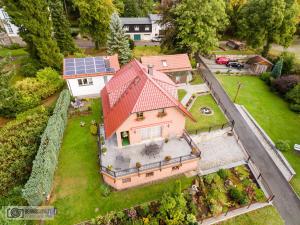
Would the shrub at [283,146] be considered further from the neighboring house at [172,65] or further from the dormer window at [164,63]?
the dormer window at [164,63]

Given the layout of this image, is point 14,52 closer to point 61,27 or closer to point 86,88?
point 61,27

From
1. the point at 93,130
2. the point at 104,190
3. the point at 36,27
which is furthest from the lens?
the point at 36,27

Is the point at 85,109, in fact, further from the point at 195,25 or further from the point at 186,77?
the point at 195,25

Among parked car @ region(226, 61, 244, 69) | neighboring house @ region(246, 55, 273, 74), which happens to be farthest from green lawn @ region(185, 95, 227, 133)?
neighboring house @ region(246, 55, 273, 74)

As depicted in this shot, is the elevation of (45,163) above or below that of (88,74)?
below

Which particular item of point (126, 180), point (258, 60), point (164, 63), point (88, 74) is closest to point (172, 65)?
point (164, 63)
